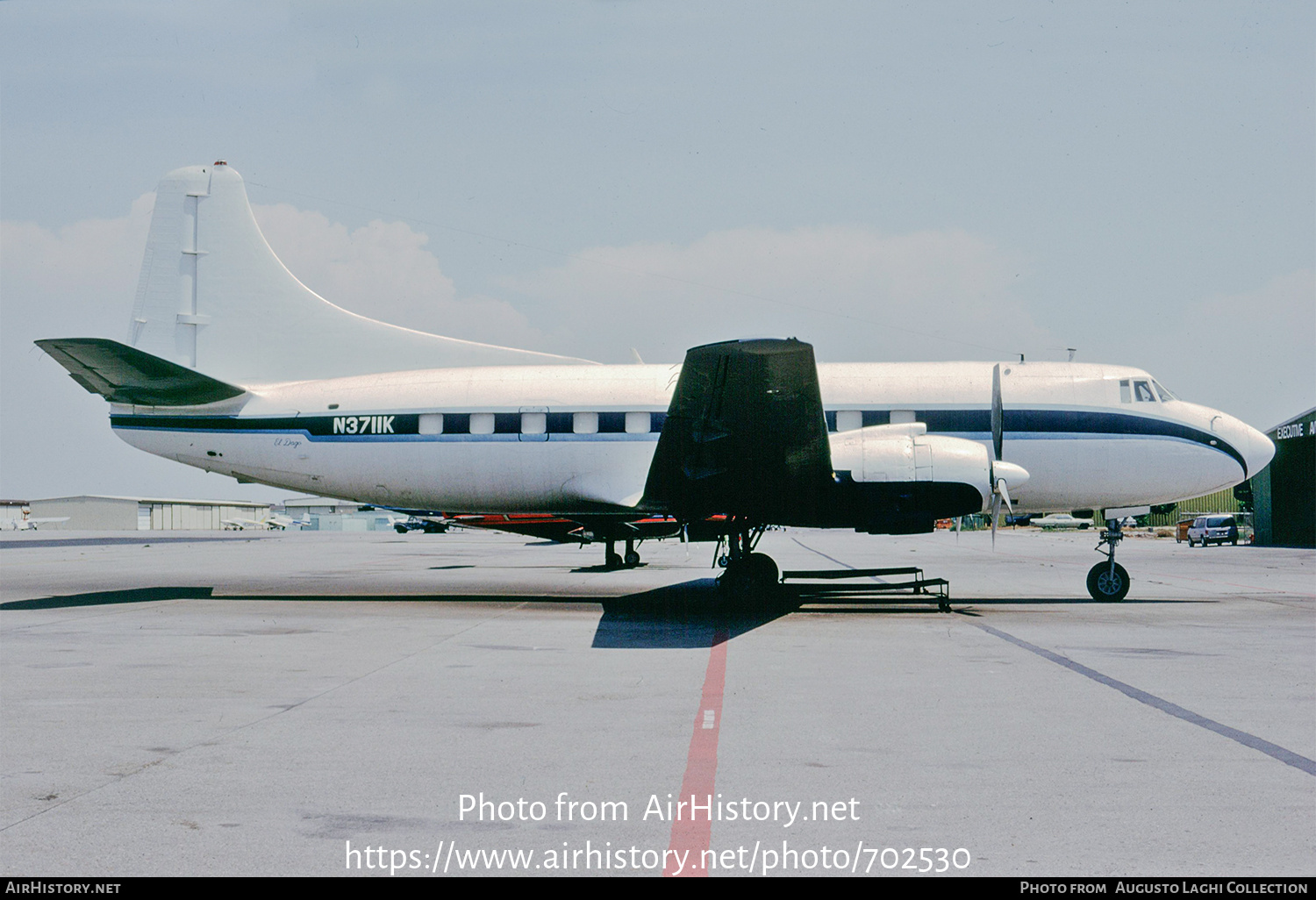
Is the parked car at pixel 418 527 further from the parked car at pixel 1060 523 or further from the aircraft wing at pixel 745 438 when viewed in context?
the aircraft wing at pixel 745 438

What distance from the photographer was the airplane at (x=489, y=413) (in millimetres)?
17359

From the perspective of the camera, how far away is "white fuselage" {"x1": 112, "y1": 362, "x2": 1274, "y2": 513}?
17.5 metres

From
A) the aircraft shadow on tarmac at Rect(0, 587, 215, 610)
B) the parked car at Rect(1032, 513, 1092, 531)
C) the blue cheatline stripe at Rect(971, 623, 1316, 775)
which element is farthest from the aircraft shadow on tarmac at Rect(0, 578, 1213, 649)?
the parked car at Rect(1032, 513, 1092, 531)

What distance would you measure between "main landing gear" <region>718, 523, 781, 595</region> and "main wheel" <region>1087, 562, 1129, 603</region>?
6015mm

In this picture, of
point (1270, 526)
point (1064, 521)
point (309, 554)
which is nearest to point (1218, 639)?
point (309, 554)

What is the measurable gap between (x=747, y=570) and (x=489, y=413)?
582cm

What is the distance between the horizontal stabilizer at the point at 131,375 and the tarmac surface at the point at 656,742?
A: 14.4 ft

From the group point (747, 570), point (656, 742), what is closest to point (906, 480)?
point (747, 570)

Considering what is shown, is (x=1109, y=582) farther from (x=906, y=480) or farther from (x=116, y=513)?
(x=116, y=513)

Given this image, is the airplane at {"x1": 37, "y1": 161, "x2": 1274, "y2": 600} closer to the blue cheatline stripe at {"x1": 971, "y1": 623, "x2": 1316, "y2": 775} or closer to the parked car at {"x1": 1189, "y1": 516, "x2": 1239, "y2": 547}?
the blue cheatline stripe at {"x1": 971, "y1": 623, "x2": 1316, "y2": 775}

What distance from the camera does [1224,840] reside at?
4711 mm

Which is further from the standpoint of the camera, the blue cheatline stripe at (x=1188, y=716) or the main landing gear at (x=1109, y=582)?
the main landing gear at (x=1109, y=582)

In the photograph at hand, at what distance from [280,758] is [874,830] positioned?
3.87 metres

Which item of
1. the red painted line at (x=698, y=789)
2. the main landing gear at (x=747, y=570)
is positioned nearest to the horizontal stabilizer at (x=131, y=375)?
the main landing gear at (x=747, y=570)
